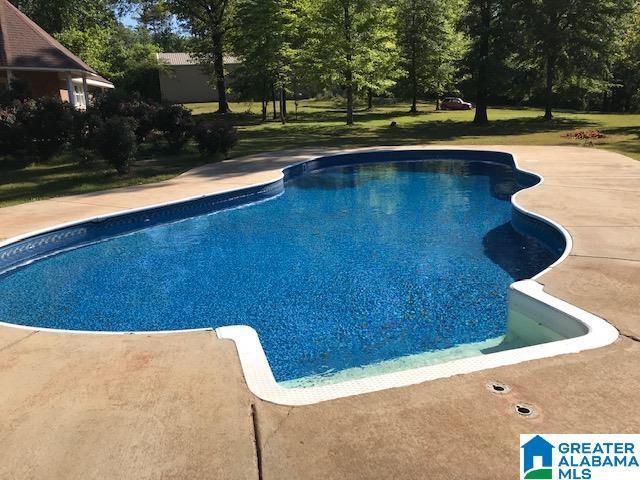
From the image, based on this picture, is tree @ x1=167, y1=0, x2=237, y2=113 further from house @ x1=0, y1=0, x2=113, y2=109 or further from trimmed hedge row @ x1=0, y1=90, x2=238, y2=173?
trimmed hedge row @ x1=0, y1=90, x2=238, y2=173

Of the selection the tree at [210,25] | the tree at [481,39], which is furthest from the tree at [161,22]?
the tree at [481,39]

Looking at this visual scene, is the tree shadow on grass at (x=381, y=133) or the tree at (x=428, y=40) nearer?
the tree shadow on grass at (x=381, y=133)

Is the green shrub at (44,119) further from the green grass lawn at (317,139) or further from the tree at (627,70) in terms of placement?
the tree at (627,70)

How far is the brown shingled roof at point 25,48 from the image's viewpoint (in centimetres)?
1998

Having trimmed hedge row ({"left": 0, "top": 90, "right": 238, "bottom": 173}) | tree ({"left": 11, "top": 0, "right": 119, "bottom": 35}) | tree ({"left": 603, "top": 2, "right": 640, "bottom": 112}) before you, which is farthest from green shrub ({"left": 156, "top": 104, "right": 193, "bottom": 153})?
tree ({"left": 11, "top": 0, "right": 119, "bottom": 35})

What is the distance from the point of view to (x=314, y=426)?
3082 millimetres

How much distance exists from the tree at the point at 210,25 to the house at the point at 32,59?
12.4 metres

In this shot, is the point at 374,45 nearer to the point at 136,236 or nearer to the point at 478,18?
the point at 478,18

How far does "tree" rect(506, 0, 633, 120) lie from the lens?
2445cm

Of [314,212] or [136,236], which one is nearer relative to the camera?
[136,236]

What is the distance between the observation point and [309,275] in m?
7.58

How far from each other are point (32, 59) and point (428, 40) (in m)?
26.0

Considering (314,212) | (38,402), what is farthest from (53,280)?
(314,212)

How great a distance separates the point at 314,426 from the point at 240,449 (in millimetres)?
468
